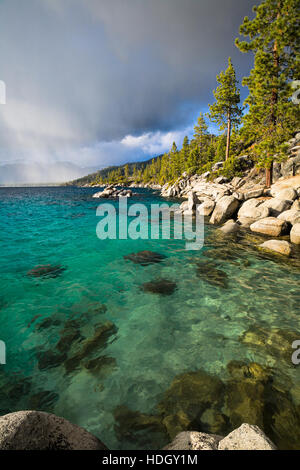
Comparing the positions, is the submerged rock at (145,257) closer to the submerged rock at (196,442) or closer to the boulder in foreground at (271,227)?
→ the submerged rock at (196,442)

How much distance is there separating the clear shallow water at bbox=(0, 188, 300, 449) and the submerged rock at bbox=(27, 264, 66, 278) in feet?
0.83

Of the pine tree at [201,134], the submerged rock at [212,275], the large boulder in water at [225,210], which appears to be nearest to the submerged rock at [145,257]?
the submerged rock at [212,275]

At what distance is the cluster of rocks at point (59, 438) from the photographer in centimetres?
181

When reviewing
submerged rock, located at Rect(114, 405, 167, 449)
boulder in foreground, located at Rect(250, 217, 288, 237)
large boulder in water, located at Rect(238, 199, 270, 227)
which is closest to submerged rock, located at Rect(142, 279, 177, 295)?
submerged rock, located at Rect(114, 405, 167, 449)

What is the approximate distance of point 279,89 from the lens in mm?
17594

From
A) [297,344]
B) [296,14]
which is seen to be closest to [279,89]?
[296,14]

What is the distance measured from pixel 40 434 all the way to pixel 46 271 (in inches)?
285

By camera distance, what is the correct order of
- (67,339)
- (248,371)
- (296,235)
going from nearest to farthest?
(248,371) < (67,339) < (296,235)

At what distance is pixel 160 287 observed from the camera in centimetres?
693

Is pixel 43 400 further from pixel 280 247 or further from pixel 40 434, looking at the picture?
pixel 280 247

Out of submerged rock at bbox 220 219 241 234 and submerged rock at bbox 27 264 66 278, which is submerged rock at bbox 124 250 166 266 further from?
submerged rock at bbox 220 219 241 234

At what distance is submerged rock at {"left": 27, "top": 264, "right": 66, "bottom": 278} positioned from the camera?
7953mm

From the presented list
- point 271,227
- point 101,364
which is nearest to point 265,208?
→ point 271,227
